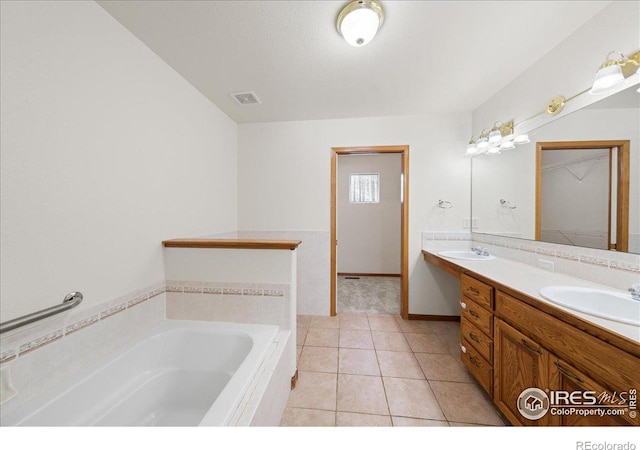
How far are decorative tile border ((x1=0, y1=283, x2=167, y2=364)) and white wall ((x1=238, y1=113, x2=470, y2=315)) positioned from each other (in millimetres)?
1372

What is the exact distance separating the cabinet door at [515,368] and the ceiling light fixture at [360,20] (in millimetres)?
1833

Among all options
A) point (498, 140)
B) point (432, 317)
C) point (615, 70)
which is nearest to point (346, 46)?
point (615, 70)

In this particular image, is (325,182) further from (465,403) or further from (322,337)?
(465,403)

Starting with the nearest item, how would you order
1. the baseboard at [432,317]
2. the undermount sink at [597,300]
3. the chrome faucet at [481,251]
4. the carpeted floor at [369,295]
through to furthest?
the undermount sink at [597,300] → the chrome faucet at [481,251] → the baseboard at [432,317] → the carpeted floor at [369,295]

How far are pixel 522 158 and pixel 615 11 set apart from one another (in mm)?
902

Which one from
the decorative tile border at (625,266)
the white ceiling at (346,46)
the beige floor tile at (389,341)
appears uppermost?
the white ceiling at (346,46)

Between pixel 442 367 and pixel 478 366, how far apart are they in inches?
13.0

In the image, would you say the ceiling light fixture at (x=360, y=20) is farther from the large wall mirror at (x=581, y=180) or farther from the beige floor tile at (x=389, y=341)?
the beige floor tile at (x=389, y=341)

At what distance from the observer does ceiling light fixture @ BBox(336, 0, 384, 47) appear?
115 centimetres

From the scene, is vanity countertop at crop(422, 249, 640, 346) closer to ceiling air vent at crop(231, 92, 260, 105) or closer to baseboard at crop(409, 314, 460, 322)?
→ baseboard at crop(409, 314, 460, 322)

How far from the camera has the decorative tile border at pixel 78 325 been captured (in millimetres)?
841

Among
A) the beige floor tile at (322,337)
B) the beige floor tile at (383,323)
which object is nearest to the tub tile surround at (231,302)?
the beige floor tile at (322,337)
